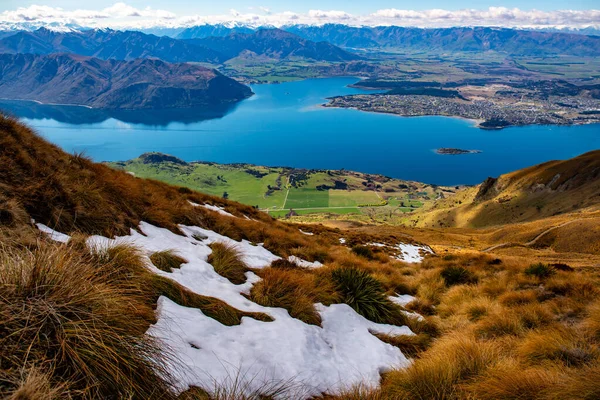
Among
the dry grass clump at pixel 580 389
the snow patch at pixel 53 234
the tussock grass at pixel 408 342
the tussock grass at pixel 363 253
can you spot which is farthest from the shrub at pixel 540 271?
the snow patch at pixel 53 234

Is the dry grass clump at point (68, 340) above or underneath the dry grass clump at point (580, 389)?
above

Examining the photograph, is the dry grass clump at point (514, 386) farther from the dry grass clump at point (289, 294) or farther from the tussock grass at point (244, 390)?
the dry grass clump at point (289, 294)

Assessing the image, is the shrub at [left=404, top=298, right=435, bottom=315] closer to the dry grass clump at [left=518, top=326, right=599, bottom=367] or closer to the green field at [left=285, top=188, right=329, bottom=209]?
the dry grass clump at [left=518, top=326, right=599, bottom=367]

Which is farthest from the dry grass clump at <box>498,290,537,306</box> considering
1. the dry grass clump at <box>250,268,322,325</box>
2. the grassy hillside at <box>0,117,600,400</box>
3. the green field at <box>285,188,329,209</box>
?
the green field at <box>285,188,329,209</box>

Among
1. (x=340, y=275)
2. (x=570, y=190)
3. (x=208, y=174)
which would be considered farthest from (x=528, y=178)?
(x=208, y=174)

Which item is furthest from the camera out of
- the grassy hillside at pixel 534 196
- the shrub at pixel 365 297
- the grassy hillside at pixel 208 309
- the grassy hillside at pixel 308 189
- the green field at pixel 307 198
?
the green field at pixel 307 198

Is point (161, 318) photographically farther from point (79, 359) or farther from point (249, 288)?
point (249, 288)

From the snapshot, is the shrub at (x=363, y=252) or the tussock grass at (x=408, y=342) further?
the shrub at (x=363, y=252)
